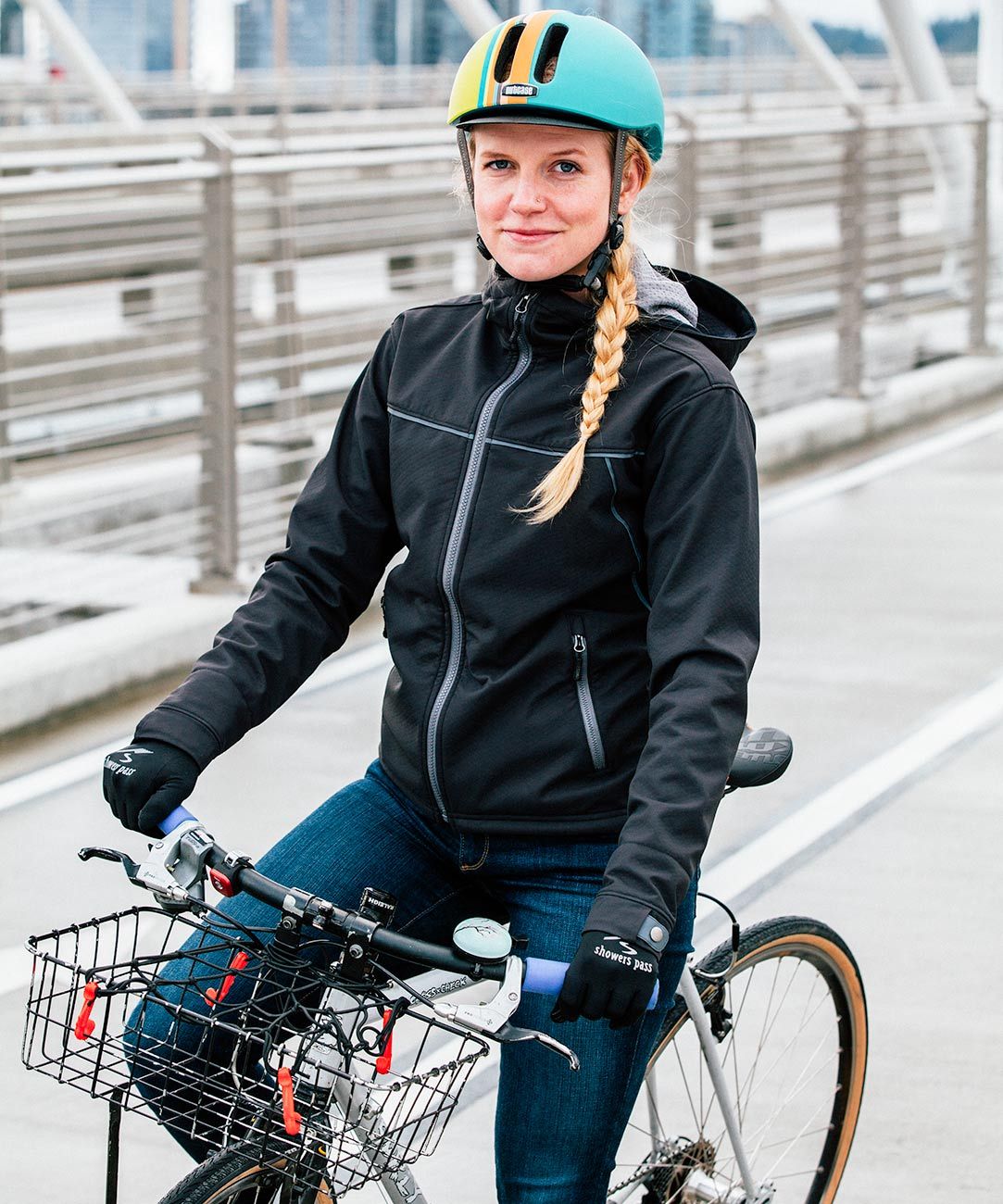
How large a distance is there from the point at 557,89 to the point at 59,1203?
2377 mm

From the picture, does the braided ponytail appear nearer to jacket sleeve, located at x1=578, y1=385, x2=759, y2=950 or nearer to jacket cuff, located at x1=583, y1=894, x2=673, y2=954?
jacket sleeve, located at x1=578, y1=385, x2=759, y2=950

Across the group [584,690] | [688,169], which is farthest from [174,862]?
[688,169]

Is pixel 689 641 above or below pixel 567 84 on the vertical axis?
below

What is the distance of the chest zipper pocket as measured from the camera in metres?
2.74

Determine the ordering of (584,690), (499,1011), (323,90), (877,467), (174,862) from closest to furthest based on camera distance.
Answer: (499,1011)
(174,862)
(584,690)
(877,467)
(323,90)

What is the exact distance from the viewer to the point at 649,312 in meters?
2.87

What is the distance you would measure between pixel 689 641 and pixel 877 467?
948cm

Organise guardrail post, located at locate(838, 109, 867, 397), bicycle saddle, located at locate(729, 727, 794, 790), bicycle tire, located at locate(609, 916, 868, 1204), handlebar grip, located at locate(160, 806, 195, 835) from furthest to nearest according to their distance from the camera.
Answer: guardrail post, located at locate(838, 109, 867, 397), bicycle tire, located at locate(609, 916, 868, 1204), bicycle saddle, located at locate(729, 727, 794, 790), handlebar grip, located at locate(160, 806, 195, 835)

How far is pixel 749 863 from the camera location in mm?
5742

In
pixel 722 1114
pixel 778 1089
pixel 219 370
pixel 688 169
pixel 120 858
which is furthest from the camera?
pixel 688 169

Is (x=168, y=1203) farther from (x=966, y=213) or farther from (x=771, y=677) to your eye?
(x=966, y=213)

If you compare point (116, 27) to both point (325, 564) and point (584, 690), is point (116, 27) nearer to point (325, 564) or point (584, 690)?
point (325, 564)

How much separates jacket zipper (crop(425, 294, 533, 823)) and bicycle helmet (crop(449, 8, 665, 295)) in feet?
0.67

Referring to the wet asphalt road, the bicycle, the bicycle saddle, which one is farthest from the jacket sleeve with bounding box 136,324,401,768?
the wet asphalt road
